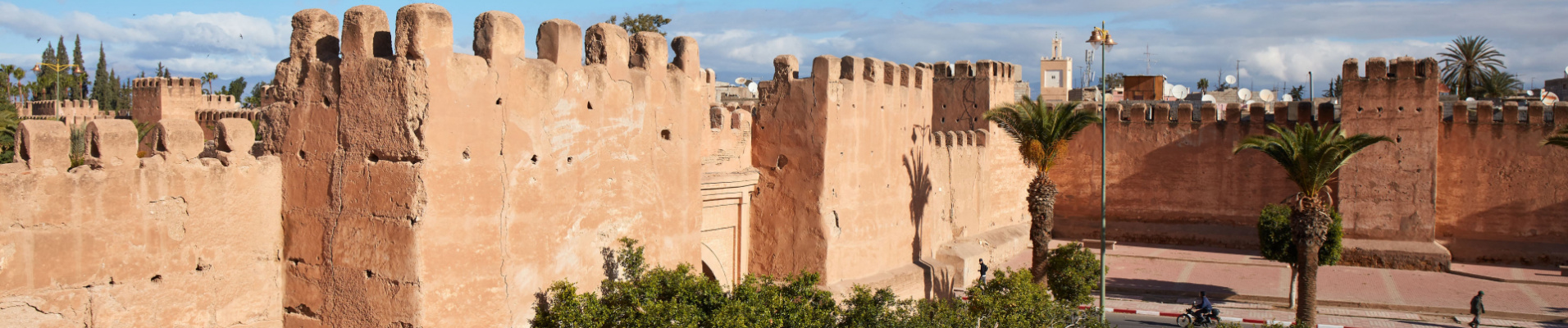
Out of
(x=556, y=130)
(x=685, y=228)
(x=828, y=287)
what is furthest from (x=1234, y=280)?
(x=556, y=130)

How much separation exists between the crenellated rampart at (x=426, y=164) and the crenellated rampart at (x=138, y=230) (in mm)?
357

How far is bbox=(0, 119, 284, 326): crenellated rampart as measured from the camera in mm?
6801

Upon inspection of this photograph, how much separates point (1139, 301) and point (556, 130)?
12.9 m

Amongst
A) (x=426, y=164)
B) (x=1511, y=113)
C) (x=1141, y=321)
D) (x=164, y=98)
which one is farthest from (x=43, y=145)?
(x=164, y=98)

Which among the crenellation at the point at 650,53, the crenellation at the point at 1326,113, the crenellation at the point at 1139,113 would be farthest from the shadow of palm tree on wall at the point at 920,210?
the crenellation at the point at 1326,113

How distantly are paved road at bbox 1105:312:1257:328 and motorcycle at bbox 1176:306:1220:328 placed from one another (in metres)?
0.13

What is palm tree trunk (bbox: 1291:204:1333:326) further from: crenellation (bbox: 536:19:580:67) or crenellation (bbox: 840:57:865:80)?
crenellation (bbox: 536:19:580:67)

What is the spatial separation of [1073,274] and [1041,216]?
3.25 feet

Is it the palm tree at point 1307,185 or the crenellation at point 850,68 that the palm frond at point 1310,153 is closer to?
the palm tree at point 1307,185

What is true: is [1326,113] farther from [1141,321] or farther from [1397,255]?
[1141,321]

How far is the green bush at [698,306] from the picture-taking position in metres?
9.00

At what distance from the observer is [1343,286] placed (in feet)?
65.0

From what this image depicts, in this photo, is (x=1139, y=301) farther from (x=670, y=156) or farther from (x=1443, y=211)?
(x=670, y=156)

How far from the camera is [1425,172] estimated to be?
22000mm
